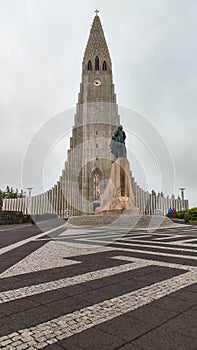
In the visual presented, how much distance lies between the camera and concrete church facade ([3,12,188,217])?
44.2m

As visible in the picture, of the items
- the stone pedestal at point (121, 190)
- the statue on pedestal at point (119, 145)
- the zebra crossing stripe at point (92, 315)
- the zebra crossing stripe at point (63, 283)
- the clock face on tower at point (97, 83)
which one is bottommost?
the zebra crossing stripe at point (63, 283)

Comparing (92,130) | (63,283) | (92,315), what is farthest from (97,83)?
(92,315)

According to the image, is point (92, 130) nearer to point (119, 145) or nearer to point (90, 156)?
point (90, 156)

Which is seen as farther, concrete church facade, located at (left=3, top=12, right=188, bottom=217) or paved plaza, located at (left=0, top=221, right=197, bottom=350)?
concrete church facade, located at (left=3, top=12, right=188, bottom=217)

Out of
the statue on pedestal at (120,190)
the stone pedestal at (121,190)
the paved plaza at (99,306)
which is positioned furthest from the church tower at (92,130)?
the paved plaza at (99,306)

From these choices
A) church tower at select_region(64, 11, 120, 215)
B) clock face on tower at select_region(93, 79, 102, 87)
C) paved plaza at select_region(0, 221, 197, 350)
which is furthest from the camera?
clock face on tower at select_region(93, 79, 102, 87)

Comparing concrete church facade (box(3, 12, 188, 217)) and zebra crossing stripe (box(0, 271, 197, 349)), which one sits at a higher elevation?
concrete church facade (box(3, 12, 188, 217))

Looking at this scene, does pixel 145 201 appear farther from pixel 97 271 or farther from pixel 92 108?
pixel 97 271

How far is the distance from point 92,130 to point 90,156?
5003mm

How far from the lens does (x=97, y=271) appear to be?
4.18 meters

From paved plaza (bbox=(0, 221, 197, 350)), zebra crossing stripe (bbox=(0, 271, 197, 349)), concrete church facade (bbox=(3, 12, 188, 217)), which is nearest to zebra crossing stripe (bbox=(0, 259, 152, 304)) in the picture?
paved plaza (bbox=(0, 221, 197, 350))

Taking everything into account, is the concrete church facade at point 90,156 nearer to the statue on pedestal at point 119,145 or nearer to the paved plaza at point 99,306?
the statue on pedestal at point 119,145

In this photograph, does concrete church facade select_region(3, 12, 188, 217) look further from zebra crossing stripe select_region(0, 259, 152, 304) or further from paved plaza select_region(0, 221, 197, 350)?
paved plaza select_region(0, 221, 197, 350)

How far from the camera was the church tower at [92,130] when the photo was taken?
147ft
